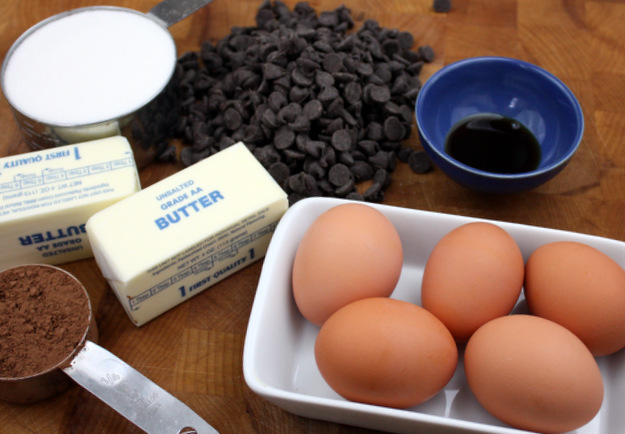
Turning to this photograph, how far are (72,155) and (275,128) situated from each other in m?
0.41

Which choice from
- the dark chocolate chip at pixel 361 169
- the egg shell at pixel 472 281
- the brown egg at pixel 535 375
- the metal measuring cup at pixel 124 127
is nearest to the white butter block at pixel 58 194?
the metal measuring cup at pixel 124 127

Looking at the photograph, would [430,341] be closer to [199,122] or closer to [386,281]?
[386,281]

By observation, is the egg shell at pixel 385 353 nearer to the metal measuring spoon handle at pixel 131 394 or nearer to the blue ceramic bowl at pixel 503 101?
the metal measuring spoon handle at pixel 131 394

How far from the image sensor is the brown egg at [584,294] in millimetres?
875

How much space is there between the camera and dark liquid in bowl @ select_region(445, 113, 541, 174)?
4.08ft

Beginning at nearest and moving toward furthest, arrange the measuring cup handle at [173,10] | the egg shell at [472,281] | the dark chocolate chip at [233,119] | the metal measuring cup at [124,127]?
1. the egg shell at [472,281]
2. the metal measuring cup at [124,127]
3. the dark chocolate chip at [233,119]
4. the measuring cup handle at [173,10]

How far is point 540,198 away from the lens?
1290 mm

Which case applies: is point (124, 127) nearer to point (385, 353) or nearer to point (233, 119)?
point (233, 119)

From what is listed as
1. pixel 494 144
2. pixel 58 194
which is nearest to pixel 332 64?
pixel 494 144

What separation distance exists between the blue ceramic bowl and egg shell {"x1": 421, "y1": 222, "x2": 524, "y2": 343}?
0.30 m

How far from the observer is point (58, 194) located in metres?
1.12

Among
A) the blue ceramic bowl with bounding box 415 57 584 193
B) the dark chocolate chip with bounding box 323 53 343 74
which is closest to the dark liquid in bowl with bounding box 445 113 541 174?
the blue ceramic bowl with bounding box 415 57 584 193

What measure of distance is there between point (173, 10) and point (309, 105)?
0.45 m

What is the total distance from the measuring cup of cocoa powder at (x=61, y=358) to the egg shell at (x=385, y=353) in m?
0.24
